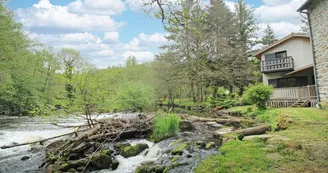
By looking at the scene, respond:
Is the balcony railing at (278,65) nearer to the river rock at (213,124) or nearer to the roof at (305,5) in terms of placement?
the roof at (305,5)

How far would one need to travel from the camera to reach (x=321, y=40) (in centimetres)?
1198

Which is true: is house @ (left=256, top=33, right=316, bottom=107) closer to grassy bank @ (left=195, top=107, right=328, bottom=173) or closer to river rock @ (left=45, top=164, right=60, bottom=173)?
grassy bank @ (left=195, top=107, right=328, bottom=173)

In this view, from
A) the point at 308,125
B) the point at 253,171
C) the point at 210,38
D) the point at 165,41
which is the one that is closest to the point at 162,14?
the point at 253,171

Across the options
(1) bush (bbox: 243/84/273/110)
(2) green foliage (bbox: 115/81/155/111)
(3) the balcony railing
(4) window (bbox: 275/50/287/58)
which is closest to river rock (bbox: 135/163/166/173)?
(1) bush (bbox: 243/84/273/110)

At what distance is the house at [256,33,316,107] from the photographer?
17688 mm

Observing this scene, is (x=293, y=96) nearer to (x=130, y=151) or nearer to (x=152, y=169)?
(x=130, y=151)

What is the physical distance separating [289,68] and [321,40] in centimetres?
915

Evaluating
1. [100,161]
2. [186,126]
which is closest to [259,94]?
[186,126]

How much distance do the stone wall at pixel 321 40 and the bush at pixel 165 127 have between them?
9.56 m

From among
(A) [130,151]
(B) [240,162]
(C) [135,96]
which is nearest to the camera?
(B) [240,162]

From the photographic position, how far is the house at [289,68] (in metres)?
17.7

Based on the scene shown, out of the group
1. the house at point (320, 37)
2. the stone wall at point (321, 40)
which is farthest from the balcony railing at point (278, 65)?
the stone wall at point (321, 40)

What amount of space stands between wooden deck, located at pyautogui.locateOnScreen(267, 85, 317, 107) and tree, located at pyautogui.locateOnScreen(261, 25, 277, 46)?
57.3 ft

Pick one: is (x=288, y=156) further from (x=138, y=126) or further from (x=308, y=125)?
(x=138, y=126)
